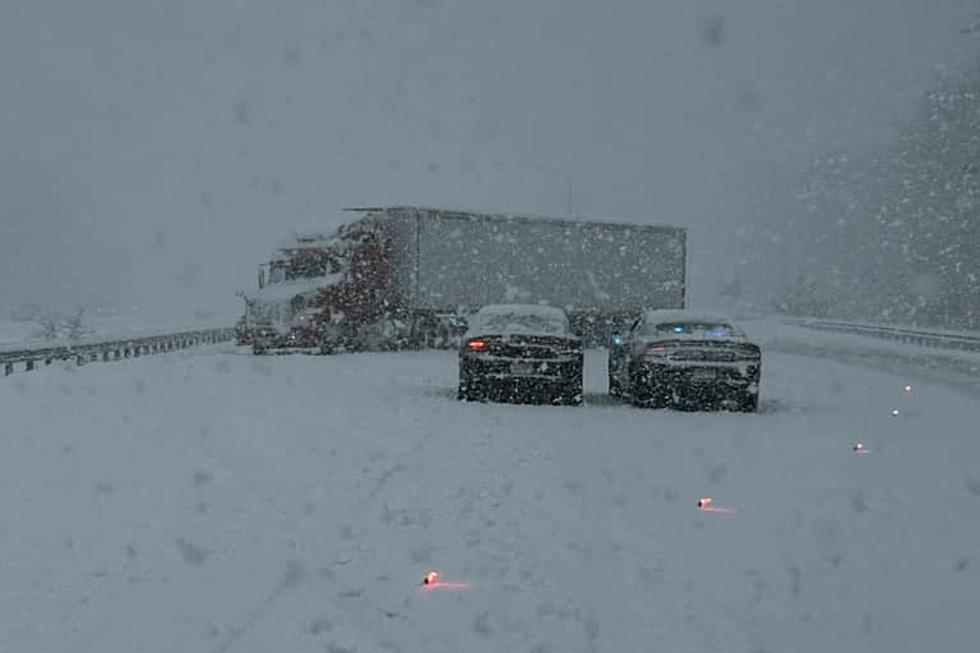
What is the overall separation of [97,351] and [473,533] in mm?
22816

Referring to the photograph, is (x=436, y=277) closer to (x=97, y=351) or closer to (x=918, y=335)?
(x=97, y=351)

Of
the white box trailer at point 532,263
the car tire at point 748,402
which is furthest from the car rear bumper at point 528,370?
the white box trailer at point 532,263

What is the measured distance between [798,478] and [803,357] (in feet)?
80.3

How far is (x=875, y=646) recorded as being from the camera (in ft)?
17.0

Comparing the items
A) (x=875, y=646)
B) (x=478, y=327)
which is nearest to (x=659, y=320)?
(x=478, y=327)

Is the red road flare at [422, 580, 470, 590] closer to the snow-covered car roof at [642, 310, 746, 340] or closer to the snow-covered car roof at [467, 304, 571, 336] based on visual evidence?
the snow-covered car roof at [642, 310, 746, 340]

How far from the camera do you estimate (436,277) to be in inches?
1296

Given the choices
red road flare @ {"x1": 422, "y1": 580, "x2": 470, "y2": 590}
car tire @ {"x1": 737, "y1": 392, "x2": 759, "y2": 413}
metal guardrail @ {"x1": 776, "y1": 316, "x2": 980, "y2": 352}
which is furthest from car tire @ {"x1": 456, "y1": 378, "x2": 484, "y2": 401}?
metal guardrail @ {"x1": 776, "y1": 316, "x2": 980, "y2": 352}

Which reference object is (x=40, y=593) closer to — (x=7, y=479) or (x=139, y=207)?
(x=7, y=479)

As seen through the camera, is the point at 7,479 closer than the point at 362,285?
Yes

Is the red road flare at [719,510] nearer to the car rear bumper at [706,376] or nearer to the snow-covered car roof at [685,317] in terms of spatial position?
the car rear bumper at [706,376]

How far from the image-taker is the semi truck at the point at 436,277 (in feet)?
100

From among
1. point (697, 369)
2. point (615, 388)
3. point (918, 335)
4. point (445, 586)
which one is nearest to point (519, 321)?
point (615, 388)

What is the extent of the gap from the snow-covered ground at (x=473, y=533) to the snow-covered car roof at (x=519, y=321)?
262cm
